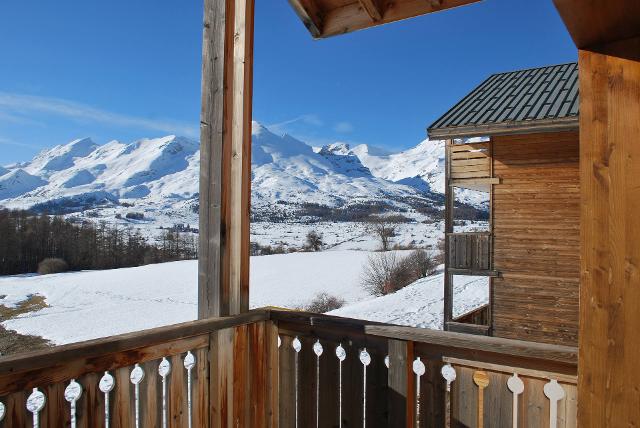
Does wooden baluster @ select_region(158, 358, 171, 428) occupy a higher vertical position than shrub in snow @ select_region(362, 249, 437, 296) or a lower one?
higher

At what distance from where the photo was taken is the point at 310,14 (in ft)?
6.46

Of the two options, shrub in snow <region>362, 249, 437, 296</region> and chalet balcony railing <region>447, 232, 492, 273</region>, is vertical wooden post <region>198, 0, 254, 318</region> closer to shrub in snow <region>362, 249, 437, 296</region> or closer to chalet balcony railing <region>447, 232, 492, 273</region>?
chalet balcony railing <region>447, 232, 492, 273</region>

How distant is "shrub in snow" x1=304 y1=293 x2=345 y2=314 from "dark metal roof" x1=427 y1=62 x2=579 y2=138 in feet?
28.4

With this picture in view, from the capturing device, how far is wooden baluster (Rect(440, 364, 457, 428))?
146cm

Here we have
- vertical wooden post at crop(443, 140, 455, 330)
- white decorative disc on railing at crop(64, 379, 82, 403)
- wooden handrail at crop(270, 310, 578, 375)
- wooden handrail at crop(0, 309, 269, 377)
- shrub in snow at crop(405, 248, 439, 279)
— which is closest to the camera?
wooden handrail at crop(0, 309, 269, 377)

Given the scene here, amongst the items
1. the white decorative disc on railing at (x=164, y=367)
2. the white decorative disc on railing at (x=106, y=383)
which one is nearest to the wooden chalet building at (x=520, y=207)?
the white decorative disc on railing at (x=164, y=367)

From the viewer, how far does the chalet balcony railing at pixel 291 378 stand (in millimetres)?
1186

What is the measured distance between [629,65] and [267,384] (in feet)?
5.71

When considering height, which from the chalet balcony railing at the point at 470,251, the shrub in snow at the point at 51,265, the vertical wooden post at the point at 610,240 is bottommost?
the shrub in snow at the point at 51,265

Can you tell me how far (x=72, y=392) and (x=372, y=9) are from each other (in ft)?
5.94

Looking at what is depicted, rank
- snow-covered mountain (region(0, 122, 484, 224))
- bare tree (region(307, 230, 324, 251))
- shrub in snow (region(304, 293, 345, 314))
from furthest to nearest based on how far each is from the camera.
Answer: snow-covered mountain (region(0, 122, 484, 224)) < bare tree (region(307, 230, 324, 251)) < shrub in snow (region(304, 293, 345, 314))

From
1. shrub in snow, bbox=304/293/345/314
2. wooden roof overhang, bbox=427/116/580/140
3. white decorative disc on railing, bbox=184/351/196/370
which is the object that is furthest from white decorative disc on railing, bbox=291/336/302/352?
shrub in snow, bbox=304/293/345/314

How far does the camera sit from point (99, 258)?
781 centimetres

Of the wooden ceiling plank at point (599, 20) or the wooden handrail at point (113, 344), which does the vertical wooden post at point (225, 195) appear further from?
the wooden ceiling plank at point (599, 20)
